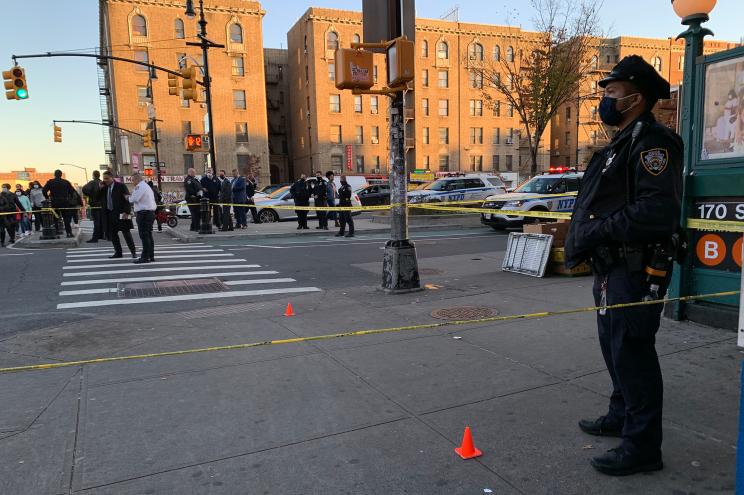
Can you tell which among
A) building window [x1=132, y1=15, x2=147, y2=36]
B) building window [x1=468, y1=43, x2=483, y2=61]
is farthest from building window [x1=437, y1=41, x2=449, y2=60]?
building window [x1=132, y1=15, x2=147, y2=36]

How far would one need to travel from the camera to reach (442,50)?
60.1 meters

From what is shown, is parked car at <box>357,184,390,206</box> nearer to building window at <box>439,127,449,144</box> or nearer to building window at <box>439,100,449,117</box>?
building window at <box>439,127,449,144</box>

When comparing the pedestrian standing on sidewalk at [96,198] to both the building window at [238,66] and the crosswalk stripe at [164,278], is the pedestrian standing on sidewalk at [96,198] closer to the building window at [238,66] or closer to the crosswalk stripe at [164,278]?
the crosswalk stripe at [164,278]

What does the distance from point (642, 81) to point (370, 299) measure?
502cm

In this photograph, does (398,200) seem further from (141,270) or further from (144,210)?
(144,210)

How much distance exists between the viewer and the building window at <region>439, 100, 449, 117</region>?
2385 inches

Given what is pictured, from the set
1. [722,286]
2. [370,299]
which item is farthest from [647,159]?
[370,299]

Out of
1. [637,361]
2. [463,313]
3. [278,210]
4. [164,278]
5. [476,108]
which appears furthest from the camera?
[476,108]

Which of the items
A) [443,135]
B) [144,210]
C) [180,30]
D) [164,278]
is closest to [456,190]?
[144,210]

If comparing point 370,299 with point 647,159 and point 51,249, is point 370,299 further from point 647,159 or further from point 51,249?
point 51,249

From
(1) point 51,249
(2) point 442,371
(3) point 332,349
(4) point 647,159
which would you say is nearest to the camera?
(4) point 647,159

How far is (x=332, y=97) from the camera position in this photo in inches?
2233

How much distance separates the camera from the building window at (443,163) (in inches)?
2405

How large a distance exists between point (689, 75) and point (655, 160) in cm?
354
